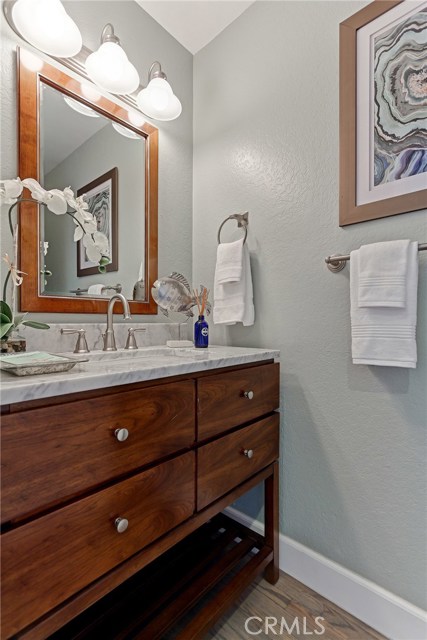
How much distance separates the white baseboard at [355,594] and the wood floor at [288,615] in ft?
0.09

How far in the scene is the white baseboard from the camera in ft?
3.21

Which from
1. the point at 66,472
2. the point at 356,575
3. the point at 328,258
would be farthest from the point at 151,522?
the point at 328,258

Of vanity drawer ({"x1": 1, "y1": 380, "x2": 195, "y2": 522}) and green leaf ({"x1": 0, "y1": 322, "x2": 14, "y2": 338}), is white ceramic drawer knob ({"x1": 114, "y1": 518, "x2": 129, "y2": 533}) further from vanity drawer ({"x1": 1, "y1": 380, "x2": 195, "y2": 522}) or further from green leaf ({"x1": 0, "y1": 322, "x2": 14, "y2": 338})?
green leaf ({"x1": 0, "y1": 322, "x2": 14, "y2": 338})

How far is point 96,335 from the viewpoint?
122 cm

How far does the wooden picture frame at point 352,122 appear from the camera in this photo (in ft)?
3.46

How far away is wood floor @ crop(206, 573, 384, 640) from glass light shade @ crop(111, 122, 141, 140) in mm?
1888

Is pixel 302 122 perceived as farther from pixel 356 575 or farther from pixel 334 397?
pixel 356 575

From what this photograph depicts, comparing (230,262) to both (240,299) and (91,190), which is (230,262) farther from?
(91,190)

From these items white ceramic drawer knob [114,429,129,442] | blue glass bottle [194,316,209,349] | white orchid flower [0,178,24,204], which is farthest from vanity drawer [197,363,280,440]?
white orchid flower [0,178,24,204]

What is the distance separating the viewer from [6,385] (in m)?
Result: 0.56

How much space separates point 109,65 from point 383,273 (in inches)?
48.8

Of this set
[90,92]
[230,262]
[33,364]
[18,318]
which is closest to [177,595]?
[33,364]

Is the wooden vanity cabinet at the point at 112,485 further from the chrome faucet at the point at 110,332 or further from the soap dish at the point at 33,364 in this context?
the chrome faucet at the point at 110,332

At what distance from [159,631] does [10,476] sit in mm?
722
